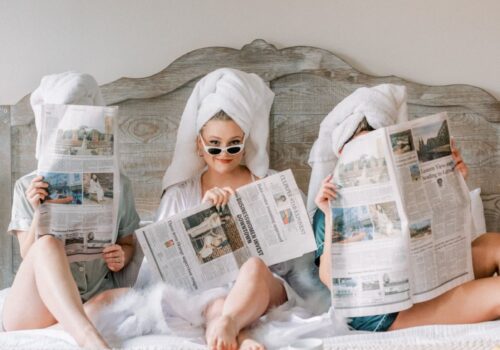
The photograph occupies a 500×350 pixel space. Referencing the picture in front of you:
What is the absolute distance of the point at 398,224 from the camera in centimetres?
169

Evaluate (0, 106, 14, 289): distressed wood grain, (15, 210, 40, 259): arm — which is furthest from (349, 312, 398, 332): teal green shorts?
(0, 106, 14, 289): distressed wood grain

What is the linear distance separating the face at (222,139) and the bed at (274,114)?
1.36ft

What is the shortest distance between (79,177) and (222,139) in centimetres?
48

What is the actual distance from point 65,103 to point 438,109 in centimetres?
135

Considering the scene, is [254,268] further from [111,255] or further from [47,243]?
[47,243]

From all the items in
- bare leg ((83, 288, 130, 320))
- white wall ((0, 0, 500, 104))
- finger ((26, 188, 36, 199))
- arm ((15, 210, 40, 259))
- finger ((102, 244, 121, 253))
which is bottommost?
bare leg ((83, 288, 130, 320))

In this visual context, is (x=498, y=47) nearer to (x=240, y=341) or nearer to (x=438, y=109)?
(x=438, y=109)

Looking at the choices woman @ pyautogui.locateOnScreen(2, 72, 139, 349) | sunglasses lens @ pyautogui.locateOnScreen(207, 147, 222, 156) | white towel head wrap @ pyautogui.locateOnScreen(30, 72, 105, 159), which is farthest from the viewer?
sunglasses lens @ pyautogui.locateOnScreen(207, 147, 222, 156)

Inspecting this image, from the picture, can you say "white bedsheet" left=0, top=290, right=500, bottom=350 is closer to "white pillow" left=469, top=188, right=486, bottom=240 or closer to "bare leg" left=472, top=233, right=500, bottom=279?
"bare leg" left=472, top=233, right=500, bottom=279

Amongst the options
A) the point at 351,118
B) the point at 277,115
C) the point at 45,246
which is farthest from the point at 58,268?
the point at 277,115

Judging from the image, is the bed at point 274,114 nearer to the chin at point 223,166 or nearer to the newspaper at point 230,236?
the chin at point 223,166

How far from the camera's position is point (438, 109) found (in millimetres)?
2506

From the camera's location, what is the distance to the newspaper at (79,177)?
5.81 feet

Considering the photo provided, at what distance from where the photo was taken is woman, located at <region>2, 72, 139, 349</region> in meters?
1.61
